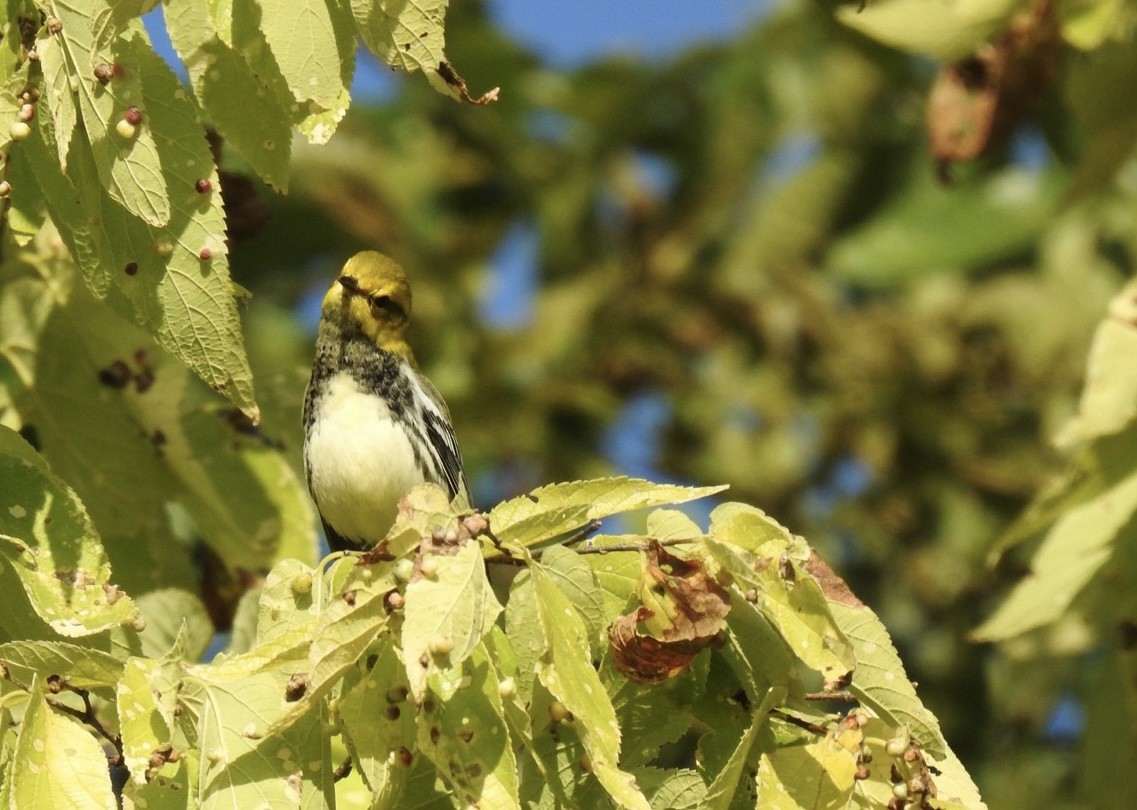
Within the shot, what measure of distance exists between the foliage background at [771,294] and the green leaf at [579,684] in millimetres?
3487

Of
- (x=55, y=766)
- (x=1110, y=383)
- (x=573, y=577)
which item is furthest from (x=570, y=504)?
(x=1110, y=383)

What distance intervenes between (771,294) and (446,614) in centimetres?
514

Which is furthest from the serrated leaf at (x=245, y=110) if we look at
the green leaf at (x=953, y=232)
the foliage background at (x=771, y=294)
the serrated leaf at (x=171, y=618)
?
the green leaf at (x=953, y=232)

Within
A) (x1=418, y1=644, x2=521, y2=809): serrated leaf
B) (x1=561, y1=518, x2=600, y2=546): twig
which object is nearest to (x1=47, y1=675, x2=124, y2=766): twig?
(x1=418, y1=644, x2=521, y2=809): serrated leaf

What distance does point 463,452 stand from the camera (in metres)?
6.33

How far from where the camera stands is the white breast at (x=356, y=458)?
408cm

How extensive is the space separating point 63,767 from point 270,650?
31 centimetres

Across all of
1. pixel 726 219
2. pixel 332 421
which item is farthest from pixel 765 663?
pixel 726 219

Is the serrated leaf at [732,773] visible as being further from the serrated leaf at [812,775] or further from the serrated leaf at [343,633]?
the serrated leaf at [343,633]

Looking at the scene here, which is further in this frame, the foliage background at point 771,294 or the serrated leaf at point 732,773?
the foliage background at point 771,294

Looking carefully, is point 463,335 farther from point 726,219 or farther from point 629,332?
point 726,219

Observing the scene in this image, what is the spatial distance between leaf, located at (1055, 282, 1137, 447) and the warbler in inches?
65.8

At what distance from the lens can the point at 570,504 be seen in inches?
87.4

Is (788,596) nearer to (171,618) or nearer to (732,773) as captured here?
(732,773)
